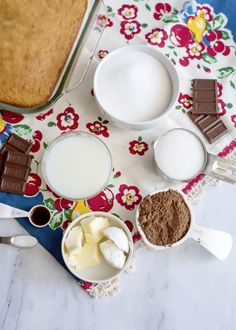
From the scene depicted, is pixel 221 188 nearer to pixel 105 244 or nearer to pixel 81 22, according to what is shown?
pixel 105 244

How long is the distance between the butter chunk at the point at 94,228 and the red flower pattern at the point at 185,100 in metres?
0.38

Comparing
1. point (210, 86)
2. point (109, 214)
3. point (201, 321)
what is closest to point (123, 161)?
point (109, 214)

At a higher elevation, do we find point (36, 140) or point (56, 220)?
point (36, 140)

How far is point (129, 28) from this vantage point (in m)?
1.29

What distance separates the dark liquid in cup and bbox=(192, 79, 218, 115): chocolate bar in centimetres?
45

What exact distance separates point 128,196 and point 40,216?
0.71 ft

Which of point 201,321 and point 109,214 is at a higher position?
point 109,214

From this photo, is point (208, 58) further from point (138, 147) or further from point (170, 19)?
point (138, 147)

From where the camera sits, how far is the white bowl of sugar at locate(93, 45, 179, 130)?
1159 mm

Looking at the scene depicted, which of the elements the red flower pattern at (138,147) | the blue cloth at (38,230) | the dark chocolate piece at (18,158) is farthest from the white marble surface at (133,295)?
the red flower pattern at (138,147)

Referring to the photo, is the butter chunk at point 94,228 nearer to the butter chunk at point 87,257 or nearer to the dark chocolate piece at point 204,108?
the butter chunk at point 87,257

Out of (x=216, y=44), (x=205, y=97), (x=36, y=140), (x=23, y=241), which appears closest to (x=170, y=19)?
(x=216, y=44)

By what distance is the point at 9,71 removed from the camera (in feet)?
3.56

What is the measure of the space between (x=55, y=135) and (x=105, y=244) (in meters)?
0.31
